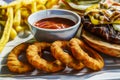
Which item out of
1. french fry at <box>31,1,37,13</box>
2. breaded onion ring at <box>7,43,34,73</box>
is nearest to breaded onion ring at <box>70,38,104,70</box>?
breaded onion ring at <box>7,43,34,73</box>

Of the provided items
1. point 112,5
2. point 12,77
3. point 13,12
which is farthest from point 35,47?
point 112,5

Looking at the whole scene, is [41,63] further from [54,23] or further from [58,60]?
[54,23]

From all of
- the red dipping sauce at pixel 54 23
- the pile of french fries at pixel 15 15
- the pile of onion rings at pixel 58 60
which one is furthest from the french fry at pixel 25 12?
the pile of onion rings at pixel 58 60

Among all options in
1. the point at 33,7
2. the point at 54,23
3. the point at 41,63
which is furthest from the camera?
the point at 33,7

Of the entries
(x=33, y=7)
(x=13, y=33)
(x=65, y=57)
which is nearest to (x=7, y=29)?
(x=13, y=33)

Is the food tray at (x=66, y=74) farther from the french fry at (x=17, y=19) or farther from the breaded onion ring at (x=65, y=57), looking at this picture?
the french fry at (x=17, y=19)

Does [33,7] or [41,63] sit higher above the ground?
[33,7]

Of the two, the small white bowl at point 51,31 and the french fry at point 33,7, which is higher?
the french fry at point 33,7

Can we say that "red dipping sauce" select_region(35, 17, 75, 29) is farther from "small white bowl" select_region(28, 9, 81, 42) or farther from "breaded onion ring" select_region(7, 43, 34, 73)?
"breaded onion ring" select_region(7, 43, 34, 73)
